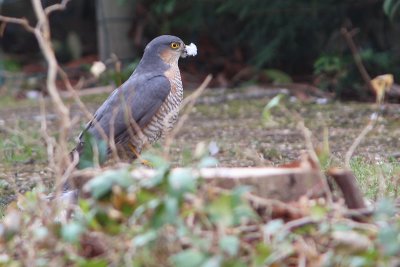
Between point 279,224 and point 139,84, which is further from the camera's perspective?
point 139,84

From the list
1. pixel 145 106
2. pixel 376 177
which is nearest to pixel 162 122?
pixel 145 106

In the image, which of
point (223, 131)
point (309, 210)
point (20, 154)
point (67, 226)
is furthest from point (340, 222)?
point (223, 131)

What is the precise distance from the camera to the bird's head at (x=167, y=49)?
17.7ft

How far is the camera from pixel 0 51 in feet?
37.4

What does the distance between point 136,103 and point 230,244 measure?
260 centimetres

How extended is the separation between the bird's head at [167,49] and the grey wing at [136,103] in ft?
0.83

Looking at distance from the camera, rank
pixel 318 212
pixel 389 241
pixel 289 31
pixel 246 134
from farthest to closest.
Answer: pixel 289 31
pixel 246 134
pixel 318 212
pixel 389 241

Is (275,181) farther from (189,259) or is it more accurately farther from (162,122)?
(162,122)

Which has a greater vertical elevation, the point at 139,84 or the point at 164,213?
the point at 139,84

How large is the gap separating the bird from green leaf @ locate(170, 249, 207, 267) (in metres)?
2.16

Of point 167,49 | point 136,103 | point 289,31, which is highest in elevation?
point 289,31

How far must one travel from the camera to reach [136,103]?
16.3 feet

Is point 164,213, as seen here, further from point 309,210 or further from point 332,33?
point 332,33

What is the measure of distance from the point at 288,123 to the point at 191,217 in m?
4.22
